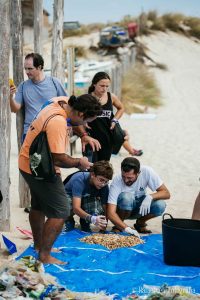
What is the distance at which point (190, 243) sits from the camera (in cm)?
553

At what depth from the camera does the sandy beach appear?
7.87 metres

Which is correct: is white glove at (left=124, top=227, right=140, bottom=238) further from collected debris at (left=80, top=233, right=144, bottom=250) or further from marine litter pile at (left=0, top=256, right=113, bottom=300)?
marine litter pile at (left=0, top=256, right=113, bottom=300)

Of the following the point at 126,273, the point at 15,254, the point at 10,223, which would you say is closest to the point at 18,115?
the point at 10,223

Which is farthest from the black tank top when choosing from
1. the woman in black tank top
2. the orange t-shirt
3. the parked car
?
the parked car

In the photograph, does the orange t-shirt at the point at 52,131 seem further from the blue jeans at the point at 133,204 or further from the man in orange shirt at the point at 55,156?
the blue jeans at the point at 133,204

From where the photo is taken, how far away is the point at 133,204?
6691mm

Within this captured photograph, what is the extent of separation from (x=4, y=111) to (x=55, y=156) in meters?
1.43

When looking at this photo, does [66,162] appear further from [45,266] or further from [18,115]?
[18,115]

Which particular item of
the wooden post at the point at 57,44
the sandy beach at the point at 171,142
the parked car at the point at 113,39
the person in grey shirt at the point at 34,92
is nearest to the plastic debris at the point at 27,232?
the sandy beach at the point at 171,142

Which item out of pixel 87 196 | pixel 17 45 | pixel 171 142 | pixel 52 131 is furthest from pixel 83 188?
pixel 171 142

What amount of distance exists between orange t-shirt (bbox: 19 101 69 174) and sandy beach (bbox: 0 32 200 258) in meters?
1.02

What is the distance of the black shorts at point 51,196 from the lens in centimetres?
533

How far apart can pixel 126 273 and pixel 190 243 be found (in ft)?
1.92

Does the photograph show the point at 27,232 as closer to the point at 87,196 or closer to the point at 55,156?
the point at 87,196
